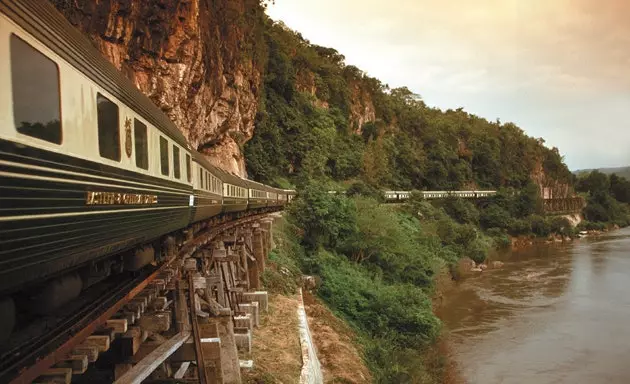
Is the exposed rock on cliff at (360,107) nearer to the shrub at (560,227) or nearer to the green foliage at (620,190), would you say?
the shrub at (560,227)

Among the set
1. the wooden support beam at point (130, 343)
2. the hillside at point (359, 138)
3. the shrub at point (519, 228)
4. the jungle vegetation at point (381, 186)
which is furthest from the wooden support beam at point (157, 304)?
the shrub at point (519, 228)

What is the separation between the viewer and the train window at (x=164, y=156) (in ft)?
21.5

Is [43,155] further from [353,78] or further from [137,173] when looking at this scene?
[353,78]

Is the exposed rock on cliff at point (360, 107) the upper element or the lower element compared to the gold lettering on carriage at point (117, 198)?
upper

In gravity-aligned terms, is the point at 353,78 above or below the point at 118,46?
above

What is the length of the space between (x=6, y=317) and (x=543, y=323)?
2140cm

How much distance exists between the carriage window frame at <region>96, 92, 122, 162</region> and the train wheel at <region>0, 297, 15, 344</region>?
139 cm

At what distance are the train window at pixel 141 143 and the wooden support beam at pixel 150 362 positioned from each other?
2.02 metres

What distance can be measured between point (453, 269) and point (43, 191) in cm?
2984

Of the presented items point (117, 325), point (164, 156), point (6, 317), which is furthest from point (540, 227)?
point (6, 317)

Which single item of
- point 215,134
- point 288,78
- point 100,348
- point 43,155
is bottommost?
point 100,348

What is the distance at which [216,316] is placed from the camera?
25.2 feet

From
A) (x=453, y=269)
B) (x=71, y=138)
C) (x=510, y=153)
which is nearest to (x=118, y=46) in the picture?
(x=71, y=138)

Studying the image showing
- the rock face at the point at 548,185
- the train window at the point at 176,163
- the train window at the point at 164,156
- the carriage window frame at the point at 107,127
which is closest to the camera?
the carriage window frame at the point at 107,127
